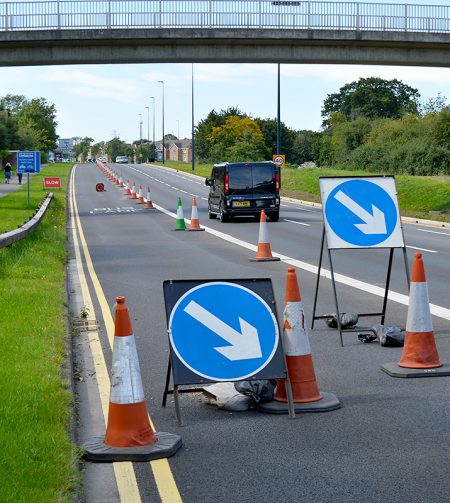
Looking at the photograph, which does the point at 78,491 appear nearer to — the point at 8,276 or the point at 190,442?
the point at 190,442

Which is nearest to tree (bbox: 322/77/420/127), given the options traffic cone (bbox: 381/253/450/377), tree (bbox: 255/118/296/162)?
tree (bbox: 255/118/296/162)

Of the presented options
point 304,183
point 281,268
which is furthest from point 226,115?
point 281,268

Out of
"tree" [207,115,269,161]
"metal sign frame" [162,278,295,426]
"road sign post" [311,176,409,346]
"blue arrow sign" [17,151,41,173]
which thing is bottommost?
"metal sign frame" [162,278,295,426]

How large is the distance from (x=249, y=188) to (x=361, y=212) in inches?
907

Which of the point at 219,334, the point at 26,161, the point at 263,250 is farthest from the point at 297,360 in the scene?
the point at 26,161

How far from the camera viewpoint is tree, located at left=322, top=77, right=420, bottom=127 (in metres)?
134

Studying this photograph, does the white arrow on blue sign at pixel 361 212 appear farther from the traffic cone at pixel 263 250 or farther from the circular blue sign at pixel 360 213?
the traffic cone at pixel 263 250

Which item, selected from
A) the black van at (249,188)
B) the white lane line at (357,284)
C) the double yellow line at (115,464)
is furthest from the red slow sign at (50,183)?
the double yellow line at (115,464)

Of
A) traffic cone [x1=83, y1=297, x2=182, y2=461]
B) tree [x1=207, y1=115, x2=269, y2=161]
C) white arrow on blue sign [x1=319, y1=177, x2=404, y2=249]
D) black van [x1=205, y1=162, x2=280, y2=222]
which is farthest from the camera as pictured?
tree [x1=207, y1=115, x2=269, y2=161]

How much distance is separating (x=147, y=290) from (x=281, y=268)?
12.8ft

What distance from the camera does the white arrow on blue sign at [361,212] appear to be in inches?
415

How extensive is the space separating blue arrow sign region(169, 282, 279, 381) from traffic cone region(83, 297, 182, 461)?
0.78 metres

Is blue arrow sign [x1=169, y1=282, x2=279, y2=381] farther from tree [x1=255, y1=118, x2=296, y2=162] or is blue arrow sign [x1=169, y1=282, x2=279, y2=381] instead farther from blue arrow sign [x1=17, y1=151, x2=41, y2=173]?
tree [x1=255, y1=118, x2=296, y2=162]

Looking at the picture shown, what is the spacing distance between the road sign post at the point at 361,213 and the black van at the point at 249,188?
22732 millimetres
